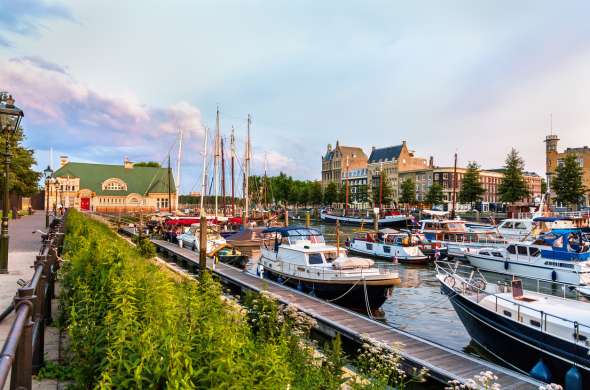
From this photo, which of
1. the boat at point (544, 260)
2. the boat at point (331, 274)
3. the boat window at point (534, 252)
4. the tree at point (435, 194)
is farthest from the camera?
the tree at point (435, 194)

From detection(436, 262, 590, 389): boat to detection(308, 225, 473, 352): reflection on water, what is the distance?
1740mm

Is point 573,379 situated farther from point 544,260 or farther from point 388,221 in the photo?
point 388,221

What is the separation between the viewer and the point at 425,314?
20.6 m

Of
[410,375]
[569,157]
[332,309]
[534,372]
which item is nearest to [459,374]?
[410,375]

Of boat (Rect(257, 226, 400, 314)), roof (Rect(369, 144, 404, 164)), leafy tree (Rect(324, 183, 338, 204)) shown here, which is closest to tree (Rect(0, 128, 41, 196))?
boat (Rect(257, 226, 400, 314))

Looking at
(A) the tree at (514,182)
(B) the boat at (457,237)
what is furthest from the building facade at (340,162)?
(B) the boat at (457,237)

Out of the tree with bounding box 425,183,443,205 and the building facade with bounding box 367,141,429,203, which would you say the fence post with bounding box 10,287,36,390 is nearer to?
the tree with bounding box 425,183,443,205

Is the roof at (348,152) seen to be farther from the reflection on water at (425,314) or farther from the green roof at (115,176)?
the reflection on water at (425,314)

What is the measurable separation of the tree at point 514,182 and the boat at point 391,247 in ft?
119

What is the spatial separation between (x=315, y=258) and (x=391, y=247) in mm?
17984

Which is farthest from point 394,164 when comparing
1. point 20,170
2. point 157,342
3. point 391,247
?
point 157,342

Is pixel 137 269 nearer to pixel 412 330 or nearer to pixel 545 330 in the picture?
pixel 545 330

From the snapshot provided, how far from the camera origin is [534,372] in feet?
39.2

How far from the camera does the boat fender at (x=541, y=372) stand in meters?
11.6
